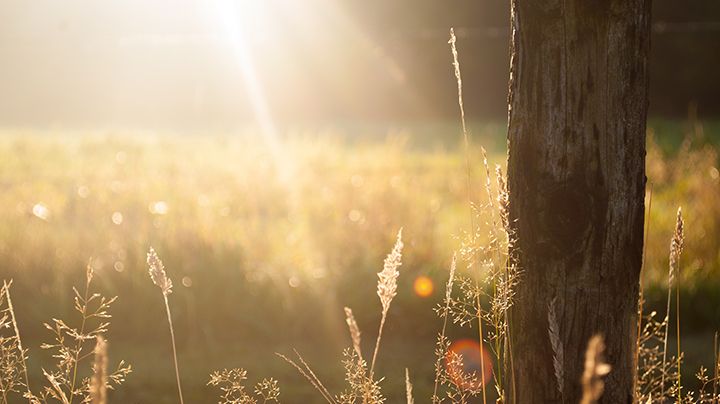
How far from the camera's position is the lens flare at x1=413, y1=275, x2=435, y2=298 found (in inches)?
209

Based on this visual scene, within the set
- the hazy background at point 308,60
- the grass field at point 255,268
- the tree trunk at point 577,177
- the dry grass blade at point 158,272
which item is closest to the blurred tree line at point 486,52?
the hazy background at point 308,60

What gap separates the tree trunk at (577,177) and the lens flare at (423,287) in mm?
2783

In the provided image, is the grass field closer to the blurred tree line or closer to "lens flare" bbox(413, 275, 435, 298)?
"lens flare" bbox(413, 275, 435, 298)

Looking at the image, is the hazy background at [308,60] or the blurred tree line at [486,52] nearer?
the blurred tree line at [486,52]

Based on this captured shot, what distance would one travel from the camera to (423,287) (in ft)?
17.5

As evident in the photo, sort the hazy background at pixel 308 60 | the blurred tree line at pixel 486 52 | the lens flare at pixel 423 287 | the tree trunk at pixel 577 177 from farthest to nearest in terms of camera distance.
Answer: the hazy background at pixel 308 60, the blurred tree line at pixel 486 52, the lens flare at pixel 423 287, the tree trunk at pixel 577 177

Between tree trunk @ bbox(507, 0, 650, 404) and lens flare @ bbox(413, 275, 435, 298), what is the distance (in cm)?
278

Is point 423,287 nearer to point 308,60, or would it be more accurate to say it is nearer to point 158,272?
point 158,272

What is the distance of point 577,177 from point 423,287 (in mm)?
3007

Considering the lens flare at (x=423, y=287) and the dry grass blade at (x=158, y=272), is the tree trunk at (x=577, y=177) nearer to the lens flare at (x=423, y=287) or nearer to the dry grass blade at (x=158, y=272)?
the dry grass blade at (x=158, y=272)

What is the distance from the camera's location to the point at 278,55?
58.0 feet

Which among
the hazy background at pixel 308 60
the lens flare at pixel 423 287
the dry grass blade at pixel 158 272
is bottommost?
the hazy background at pixel 308 60

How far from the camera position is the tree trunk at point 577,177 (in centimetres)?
236

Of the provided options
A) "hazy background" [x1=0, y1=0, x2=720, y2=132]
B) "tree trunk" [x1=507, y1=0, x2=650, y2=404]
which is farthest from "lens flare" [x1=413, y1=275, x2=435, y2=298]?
"hazy background" [x1=0, y1=0, x2=720, y2=132]
